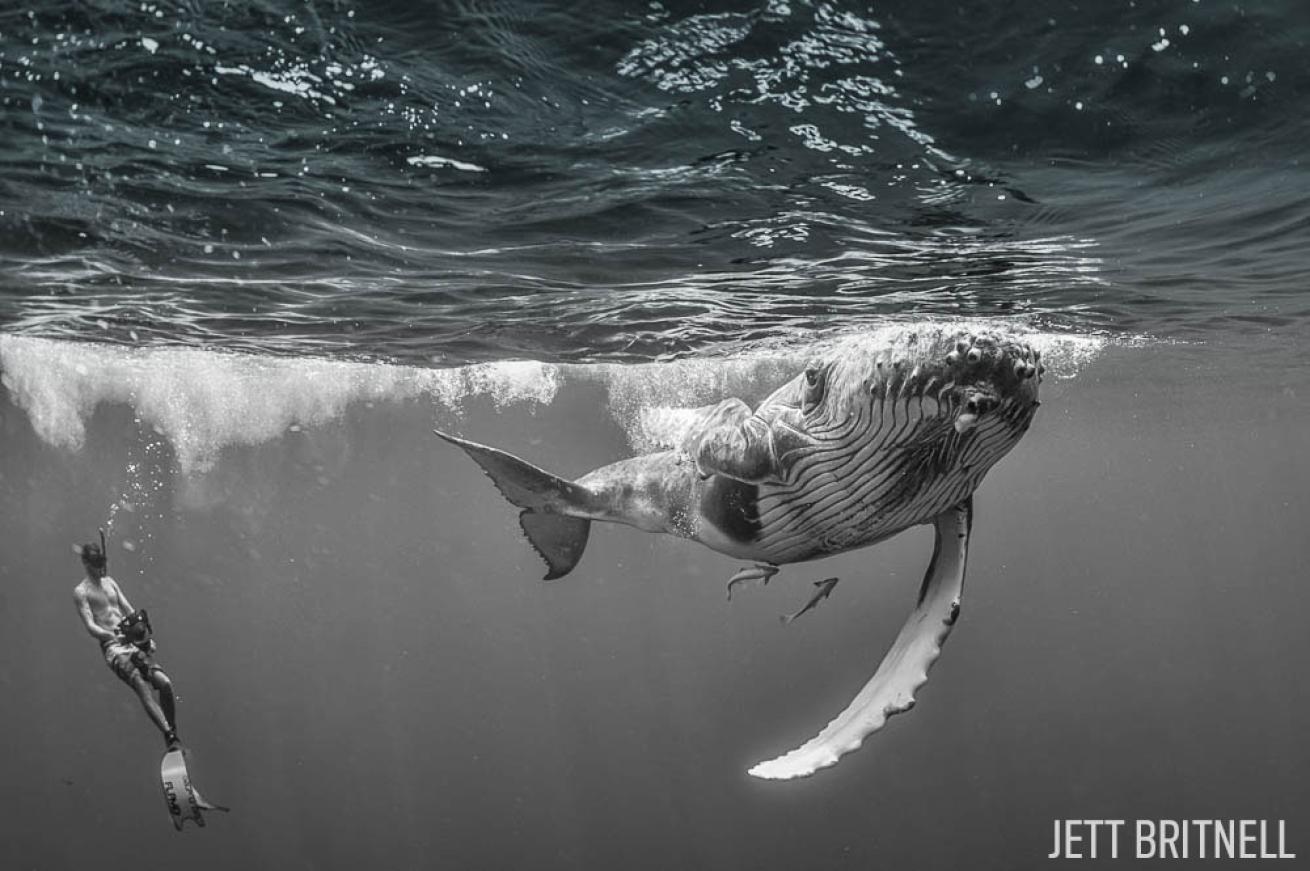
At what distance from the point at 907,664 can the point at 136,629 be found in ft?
24.0

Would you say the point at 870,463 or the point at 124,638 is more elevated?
the point at 870,463

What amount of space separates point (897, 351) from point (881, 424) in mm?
298

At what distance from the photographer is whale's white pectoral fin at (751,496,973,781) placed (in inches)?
139

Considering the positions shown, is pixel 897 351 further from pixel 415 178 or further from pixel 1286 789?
pixel 1286 789

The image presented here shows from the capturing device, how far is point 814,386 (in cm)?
395

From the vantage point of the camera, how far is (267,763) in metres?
90.2

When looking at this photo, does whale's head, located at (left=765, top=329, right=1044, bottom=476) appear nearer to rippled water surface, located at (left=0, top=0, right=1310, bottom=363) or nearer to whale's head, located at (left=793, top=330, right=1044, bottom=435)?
whale's head, located at (left=793, top=330, right=1044, bottom=435)

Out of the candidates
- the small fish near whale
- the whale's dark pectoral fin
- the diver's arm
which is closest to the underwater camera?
the diver's arm

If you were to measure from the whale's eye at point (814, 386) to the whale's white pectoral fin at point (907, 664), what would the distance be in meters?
0.78

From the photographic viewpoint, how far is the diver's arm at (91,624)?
9711 mm

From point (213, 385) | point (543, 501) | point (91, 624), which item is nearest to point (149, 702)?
point (91, 624)

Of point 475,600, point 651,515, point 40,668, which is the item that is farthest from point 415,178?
point 475,600

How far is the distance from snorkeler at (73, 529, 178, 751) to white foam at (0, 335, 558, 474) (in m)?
12.1

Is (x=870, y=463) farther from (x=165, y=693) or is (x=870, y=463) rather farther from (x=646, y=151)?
(x=165, y=693)
